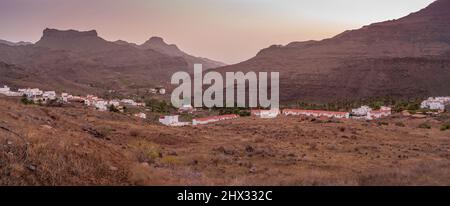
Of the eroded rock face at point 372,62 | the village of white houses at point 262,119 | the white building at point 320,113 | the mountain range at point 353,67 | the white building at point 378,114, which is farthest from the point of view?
the mountain range at point 353,67

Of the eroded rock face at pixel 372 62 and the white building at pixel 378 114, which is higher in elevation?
the eroded rock face at pixel 372 62

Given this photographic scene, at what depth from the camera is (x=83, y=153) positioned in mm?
8375

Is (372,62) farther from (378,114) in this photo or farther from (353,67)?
(378,114)

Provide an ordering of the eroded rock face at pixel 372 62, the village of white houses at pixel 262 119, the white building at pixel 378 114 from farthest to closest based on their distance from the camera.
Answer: the eroded rock face at pixel 372 62 < the white building at pixel 378 114 < the village of white houses at pixel 262 119

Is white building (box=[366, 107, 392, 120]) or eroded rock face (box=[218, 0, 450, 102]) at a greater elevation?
eroded rock face (box=[218, 0, 450, 102])

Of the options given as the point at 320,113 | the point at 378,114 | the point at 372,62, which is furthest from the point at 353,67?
the point at 378,114

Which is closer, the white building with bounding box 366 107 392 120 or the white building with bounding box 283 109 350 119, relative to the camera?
the white building with bounding box 366 107 392 120

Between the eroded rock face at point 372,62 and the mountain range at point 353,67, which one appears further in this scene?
the mountain range at point 353,67

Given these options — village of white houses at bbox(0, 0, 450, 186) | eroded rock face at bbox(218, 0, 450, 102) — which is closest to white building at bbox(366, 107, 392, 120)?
village of white houses at bbox(0, 0, 450, 186)

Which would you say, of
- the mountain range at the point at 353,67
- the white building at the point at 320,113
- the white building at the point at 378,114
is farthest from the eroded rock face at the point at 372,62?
the white building at the point at 378,114

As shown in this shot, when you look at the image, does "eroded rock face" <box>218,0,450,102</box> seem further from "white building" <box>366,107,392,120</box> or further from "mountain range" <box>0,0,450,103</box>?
"white building" <box>366,107,392,120</box>

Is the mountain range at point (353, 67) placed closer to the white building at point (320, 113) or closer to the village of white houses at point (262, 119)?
the village of white houses at point (262, 119)

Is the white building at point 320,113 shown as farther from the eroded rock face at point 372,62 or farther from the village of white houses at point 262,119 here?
the eroded rock face at point 372,62
